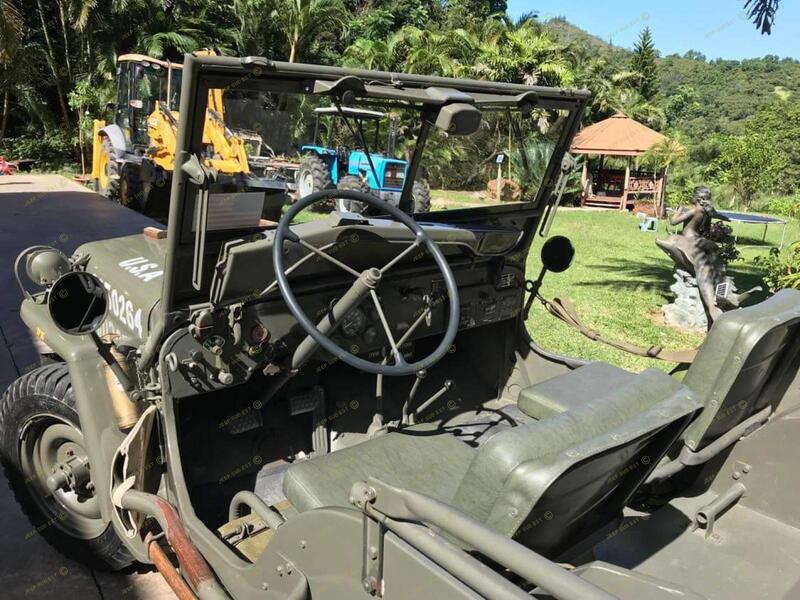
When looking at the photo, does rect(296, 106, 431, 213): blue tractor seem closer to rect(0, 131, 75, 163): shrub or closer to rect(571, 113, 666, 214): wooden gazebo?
rect(0, 131, 75, 163): shrub

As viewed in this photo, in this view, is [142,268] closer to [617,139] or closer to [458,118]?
[458,118]

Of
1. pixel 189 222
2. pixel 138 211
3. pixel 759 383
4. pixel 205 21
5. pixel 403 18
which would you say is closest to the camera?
pixel 189 222

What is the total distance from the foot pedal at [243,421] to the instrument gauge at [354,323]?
62 cm

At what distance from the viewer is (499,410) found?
12.9 feet

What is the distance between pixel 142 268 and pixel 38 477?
115cm

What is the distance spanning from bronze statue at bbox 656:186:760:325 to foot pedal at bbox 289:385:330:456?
19.6 ft

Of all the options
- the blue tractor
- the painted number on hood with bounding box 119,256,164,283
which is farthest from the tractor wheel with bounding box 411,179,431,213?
the painted number on hood with bounding box 119,256,164,283

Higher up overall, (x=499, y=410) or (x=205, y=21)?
(x=205, y=21)

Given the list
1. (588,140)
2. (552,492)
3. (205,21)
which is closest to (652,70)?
(588,140)

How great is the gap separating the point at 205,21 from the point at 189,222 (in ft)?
68.6

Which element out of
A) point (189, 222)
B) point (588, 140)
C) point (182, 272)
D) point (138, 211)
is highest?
point (588, 140)

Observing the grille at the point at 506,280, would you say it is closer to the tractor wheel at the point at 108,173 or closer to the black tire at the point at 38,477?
the black tire at the point at 38,477

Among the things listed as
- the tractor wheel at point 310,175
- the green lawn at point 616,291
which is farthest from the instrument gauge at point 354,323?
the green lawn at point 616,291

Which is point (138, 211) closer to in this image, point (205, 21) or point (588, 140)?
point (205, 21)
